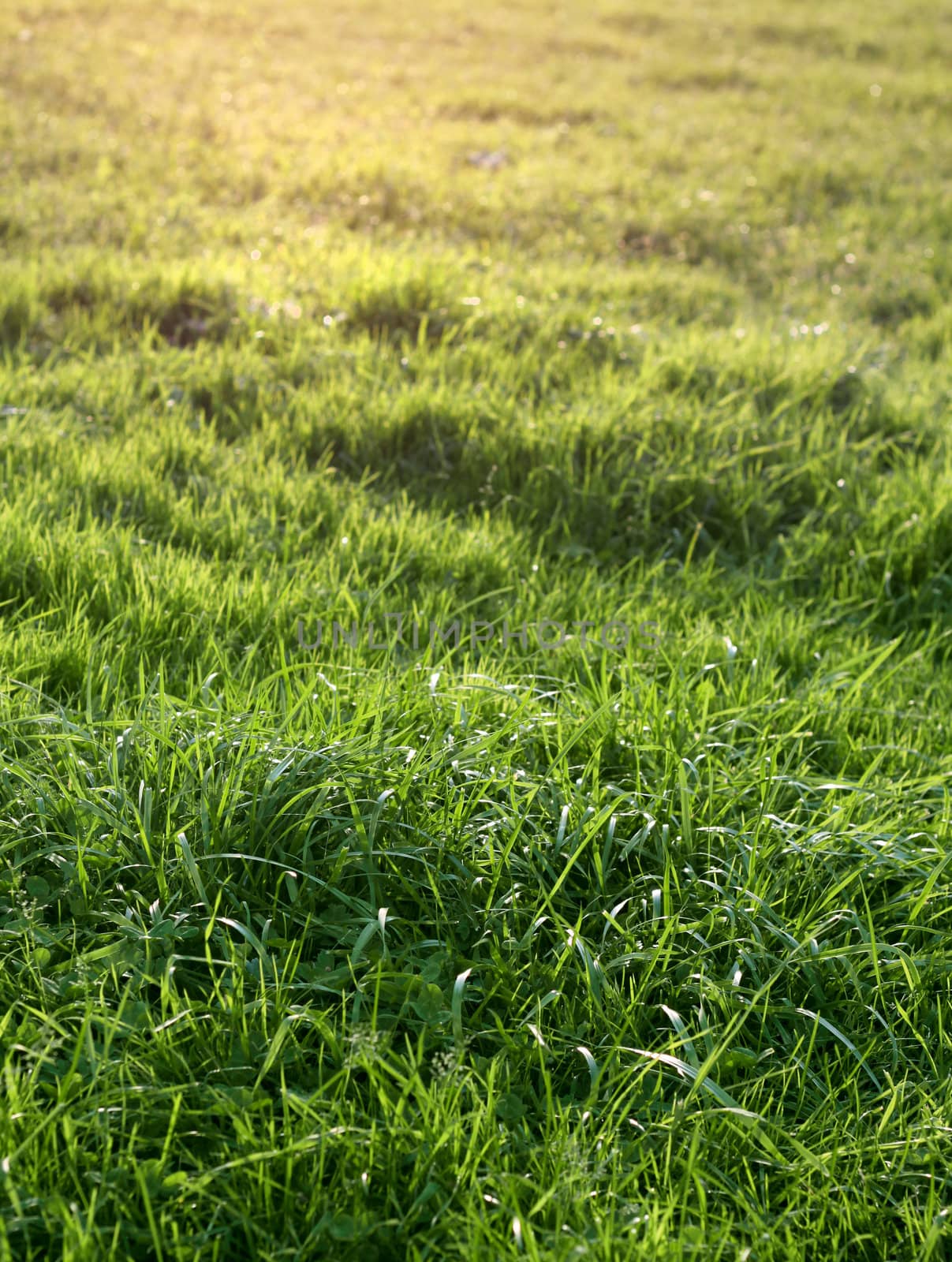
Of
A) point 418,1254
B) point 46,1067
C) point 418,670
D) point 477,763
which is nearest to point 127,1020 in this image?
point 46,1067

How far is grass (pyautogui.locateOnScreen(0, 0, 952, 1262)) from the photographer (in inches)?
66.7

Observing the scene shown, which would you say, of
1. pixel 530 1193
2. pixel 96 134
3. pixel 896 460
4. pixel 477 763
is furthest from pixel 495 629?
pixel 96 134

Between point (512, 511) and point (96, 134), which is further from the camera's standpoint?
point (96, 134)

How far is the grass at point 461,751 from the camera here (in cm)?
169

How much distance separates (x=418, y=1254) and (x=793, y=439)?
11.9ft

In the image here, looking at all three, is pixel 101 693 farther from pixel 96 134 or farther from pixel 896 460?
pixel 96 134

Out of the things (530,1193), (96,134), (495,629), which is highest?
(96,134)

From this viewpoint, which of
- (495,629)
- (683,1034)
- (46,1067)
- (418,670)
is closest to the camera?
(46,1067)

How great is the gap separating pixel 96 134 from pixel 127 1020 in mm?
7769

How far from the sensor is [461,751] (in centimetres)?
239

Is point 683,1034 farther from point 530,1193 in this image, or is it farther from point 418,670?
point 418,670

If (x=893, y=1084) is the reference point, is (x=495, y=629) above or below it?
above

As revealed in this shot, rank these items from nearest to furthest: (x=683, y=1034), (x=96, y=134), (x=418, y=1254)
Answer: (x=418, y=1254), (x=683, y=1034), (x=96, y=134)

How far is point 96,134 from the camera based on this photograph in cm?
784
